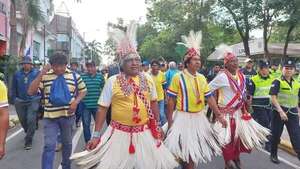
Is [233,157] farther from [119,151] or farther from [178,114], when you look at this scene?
[119,151]

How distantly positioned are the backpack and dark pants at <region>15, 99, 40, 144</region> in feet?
11.1

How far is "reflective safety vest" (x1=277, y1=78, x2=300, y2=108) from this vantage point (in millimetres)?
8633

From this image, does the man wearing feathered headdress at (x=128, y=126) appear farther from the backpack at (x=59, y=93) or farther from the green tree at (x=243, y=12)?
the green tree at (x=243, y=12)

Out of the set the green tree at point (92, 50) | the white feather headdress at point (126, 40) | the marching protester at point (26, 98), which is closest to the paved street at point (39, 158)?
the marching protester at point (26, 98)

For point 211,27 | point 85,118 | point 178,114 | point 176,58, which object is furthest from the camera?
point 176,58

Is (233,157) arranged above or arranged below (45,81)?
below

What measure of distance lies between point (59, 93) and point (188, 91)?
1.78 meters

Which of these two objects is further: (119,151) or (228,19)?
(228,19)

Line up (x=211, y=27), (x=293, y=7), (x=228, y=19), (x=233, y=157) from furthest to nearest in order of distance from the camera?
(x=211, y=27)
(x=228, y=19)
(x=293, y=7)
(x=233, y=157)

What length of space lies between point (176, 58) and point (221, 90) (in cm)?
4462

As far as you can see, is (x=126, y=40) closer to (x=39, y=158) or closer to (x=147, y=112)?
(x=147, y=112)

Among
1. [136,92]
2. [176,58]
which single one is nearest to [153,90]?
[136,92]

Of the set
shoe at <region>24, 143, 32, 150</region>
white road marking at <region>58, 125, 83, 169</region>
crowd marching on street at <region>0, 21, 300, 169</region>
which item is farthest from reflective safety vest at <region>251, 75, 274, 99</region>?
shoe at <region>24, 143, 32, 150</region>

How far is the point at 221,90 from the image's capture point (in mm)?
7738
